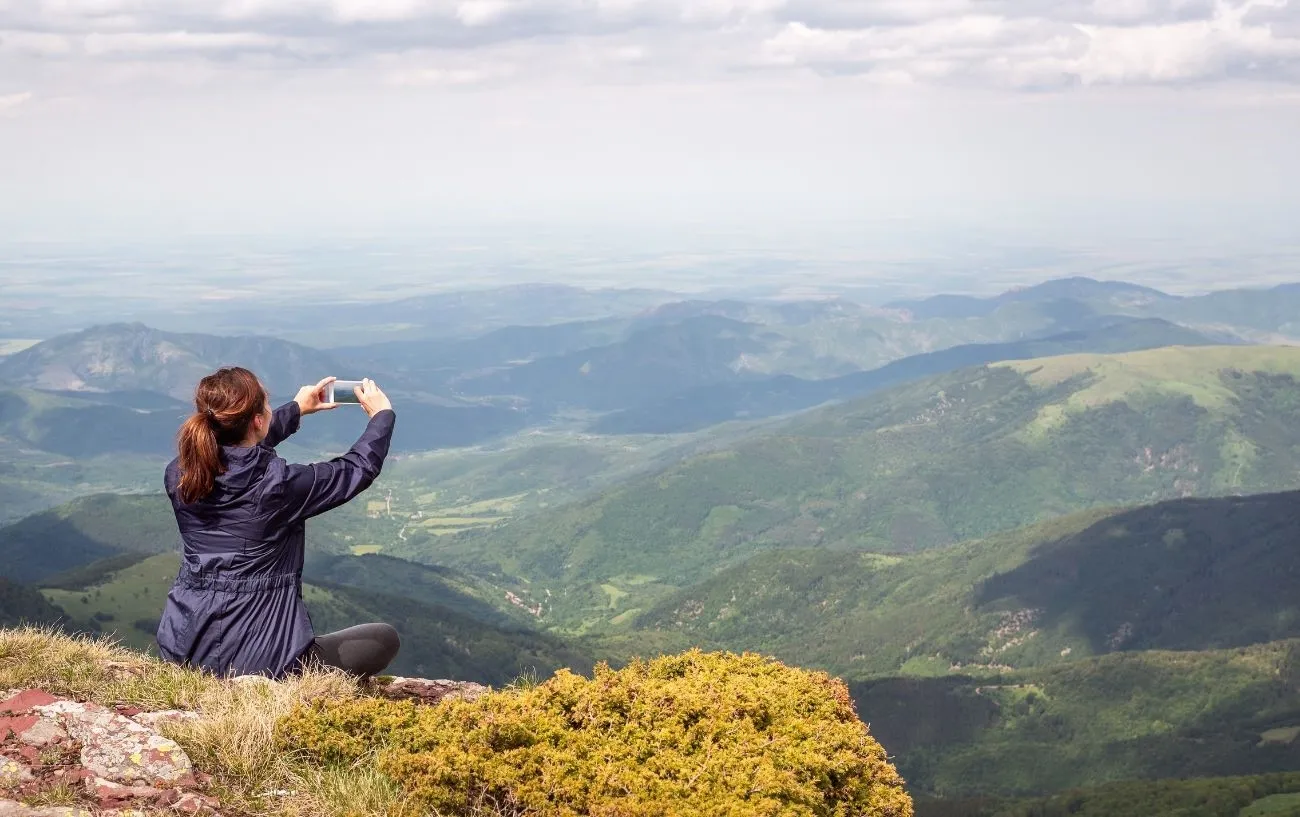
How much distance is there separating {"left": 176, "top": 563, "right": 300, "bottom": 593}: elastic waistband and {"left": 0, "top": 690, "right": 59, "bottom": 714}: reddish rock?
5.56 feet

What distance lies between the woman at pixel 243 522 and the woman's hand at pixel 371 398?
0.04 m

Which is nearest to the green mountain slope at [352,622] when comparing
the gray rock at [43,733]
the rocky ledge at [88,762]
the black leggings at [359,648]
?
the black leggings at [359,648]

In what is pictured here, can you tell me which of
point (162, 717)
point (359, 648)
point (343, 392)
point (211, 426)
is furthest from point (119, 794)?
point (343, 392)

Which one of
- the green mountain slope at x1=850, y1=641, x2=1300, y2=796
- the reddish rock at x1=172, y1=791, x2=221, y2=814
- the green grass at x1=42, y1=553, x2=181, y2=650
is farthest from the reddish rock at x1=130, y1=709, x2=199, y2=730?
the green mountain slope at x1=850, y1=641, x2=1300, y2=796

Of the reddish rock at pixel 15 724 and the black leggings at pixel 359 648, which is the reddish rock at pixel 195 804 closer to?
the reddish rock at pixel 15 724

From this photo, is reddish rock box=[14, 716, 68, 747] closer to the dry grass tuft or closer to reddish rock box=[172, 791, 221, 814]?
the dry grass tuft

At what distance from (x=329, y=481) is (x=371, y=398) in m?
1.67

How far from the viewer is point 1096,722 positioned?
176 m

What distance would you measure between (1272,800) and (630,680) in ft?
401

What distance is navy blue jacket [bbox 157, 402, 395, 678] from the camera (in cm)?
1130

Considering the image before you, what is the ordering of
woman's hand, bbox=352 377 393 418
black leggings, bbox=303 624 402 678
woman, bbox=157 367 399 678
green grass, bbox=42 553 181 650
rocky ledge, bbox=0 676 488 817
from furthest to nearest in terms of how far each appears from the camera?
green grass, bbox=42 553 181 650, black leggings, bbox=303 624 402 678, woman's hand, bbox=352 377 393 418, woman, bbox=157 367 399 678, rocky ledge, bbox=0 676 488 817

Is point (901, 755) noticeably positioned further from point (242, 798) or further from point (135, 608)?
point (242, 798)

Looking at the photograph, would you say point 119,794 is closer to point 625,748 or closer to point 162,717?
point 162,717

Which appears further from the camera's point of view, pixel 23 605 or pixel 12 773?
pixel 23 605
